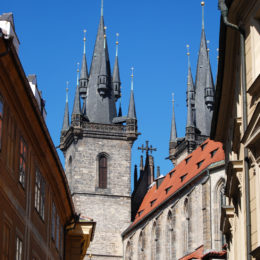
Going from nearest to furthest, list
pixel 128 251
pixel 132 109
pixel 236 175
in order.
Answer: pixel 236 175
pixel 128 251
pixel 132 109

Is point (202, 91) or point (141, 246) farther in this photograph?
point (202, 91)

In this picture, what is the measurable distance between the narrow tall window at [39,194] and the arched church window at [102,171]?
4394 cm

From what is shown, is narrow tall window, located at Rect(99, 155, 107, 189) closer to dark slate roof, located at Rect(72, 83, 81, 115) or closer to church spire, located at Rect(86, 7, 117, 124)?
church spire, located at Rect(86, 7, 117, 124)

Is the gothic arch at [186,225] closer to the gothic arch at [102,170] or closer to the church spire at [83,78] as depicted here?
the gothic arch at [102,170]

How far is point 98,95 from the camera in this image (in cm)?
6688

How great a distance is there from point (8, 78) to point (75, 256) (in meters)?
14.7

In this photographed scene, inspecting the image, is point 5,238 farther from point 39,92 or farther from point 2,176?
point 39,92

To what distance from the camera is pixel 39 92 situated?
20.9 metres

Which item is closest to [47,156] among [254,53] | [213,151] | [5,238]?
[5,238]

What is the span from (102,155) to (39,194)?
45.5 m

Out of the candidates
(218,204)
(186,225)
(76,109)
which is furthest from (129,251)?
(218,204)

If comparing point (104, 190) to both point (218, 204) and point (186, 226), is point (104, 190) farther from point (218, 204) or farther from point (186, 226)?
point (218, 204)

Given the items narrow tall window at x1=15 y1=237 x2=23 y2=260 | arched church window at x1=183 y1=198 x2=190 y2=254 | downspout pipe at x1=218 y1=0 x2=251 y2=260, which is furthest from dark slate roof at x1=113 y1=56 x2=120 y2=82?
downspout pipe at x1=218 y1=0 x2=251 y2=260

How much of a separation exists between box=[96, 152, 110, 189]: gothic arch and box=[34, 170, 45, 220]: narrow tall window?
4386 cm
